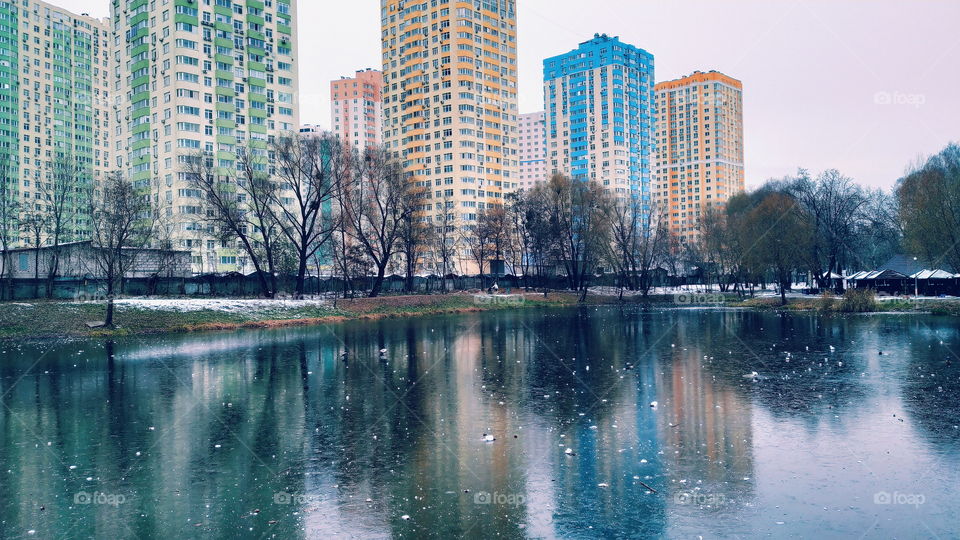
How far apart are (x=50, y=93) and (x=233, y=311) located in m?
142

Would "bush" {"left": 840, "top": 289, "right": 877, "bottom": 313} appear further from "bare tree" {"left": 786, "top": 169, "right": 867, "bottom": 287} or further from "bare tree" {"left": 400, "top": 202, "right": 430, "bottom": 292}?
"bare tree" {"left": 400, "top": 202, "right": 430, "bottom": 292}

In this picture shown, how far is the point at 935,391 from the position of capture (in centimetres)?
1731

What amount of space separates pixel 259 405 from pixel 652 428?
10016mm

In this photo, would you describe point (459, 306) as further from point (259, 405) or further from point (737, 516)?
point (737, 516)

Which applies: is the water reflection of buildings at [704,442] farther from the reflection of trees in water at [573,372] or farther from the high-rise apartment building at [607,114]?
the high-rise apartment building at [607,114]

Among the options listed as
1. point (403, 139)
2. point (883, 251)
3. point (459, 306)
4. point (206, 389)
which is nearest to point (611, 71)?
point (403, 139)

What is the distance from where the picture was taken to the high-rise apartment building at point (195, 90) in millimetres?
98375

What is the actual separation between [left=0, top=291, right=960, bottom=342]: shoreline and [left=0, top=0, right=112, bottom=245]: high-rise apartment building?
339ft

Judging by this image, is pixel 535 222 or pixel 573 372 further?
pixel 535 222

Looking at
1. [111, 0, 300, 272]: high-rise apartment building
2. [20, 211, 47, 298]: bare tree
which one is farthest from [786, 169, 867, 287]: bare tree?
[20, 211, 47, 298]: bare tree

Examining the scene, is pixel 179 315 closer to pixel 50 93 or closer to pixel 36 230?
pixel 36 230

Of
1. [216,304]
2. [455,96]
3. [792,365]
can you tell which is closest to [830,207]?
[792,365]

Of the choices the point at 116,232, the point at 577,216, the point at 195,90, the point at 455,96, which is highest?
the point at 455,96

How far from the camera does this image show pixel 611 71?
604 feet
